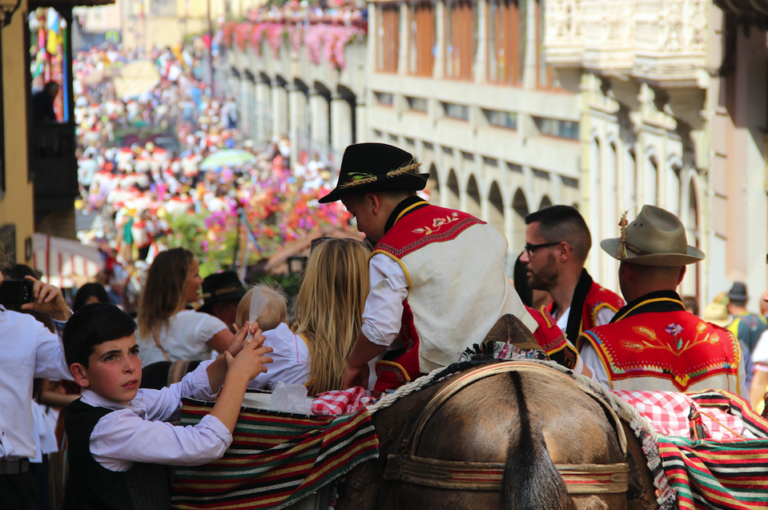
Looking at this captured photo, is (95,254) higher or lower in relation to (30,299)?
lower

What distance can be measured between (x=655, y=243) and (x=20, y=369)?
107 inches

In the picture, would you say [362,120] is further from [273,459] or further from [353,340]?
[273,459]

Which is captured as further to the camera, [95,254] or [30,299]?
[95,254]

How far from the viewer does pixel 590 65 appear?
1922 cm

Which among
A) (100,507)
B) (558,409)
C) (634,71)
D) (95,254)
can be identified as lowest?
(95,254)

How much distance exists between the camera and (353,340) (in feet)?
13.5

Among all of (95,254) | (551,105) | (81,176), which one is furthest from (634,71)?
(81,176)

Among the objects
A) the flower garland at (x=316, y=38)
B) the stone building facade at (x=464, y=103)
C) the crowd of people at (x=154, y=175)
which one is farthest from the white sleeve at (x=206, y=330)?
the flower garland at (x=316, y=38)

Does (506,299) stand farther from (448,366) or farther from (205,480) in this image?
(205,480)

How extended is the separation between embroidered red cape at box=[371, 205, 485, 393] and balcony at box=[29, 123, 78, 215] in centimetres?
1520

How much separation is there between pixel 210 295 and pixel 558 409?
4143mm

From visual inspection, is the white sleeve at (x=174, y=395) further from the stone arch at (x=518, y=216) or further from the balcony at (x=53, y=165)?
the stone arch at (x=518, y=216)

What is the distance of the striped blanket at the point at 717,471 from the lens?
329 centimetres

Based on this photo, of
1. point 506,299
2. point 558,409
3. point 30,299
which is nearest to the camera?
point 558,409
